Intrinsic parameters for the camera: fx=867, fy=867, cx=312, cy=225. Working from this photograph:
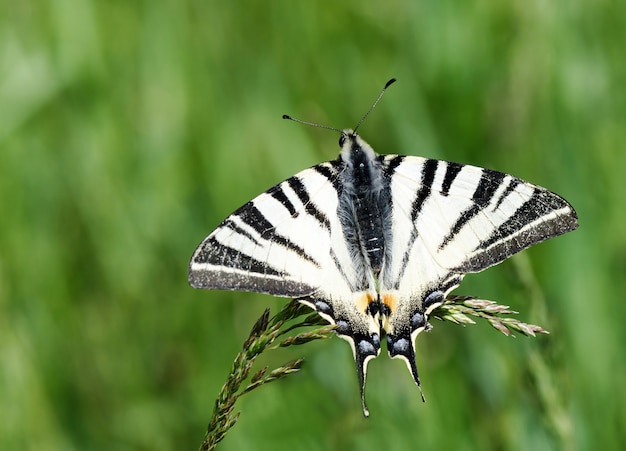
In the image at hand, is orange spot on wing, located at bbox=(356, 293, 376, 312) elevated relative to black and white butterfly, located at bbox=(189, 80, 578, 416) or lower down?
lower down

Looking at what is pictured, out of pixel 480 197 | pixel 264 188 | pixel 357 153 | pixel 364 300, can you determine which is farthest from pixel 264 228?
pixel 264 188

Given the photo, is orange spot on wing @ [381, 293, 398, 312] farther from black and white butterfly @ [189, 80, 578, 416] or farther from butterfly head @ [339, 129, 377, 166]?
butterfly head @ [339, 129, 377, 166]

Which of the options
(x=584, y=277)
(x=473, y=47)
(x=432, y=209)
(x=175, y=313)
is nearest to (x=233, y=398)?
(x=432, y=209)

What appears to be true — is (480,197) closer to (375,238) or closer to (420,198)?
(420,198)

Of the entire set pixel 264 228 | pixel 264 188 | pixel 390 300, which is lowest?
pixel 390 300

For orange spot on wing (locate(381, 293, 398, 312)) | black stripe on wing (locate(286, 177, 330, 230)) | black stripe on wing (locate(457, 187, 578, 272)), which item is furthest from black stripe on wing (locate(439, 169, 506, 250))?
black stripe on wing (locate(286, 177, 330, 230))

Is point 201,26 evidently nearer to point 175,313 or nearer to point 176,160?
point 176,160

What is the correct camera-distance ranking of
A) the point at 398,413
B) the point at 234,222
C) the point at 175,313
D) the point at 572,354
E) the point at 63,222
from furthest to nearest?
1. the point at 63,222
2. the point at 175,313
3. the point at 572,354
4. the point at 398,413
5. the point at 234,222
